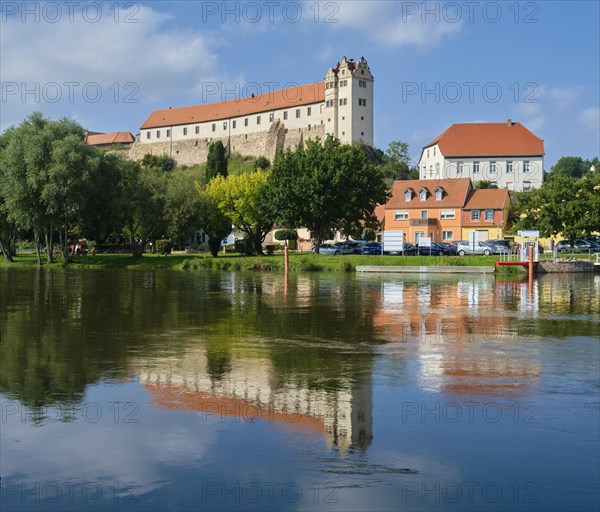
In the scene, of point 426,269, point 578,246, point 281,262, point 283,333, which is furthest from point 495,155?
point 283,333

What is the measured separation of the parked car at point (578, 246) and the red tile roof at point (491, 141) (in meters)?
44.3

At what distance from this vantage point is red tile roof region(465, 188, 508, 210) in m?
83.4

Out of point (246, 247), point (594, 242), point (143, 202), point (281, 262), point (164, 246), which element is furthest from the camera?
point (164, 246)

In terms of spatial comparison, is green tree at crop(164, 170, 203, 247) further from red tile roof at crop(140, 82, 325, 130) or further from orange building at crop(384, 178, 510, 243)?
red tile roof at crop(140, 82, 325, 130)

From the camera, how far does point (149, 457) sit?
29.0 feet

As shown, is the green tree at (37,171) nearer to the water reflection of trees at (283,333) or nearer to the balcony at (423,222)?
the water reflection of trees at (283,333)

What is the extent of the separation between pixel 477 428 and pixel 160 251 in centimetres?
7561

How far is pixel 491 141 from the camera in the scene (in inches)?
4601

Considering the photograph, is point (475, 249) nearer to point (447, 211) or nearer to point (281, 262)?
point (447, 211)

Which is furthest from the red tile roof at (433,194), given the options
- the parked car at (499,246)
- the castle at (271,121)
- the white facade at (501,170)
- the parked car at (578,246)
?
the castle at (271,121)

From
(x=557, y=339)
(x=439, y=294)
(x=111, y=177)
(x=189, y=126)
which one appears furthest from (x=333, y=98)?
(x=557, y=339)

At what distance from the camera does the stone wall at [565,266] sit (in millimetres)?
54875

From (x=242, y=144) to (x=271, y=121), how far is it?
9.93 metres

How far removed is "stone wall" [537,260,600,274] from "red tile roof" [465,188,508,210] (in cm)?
2712
